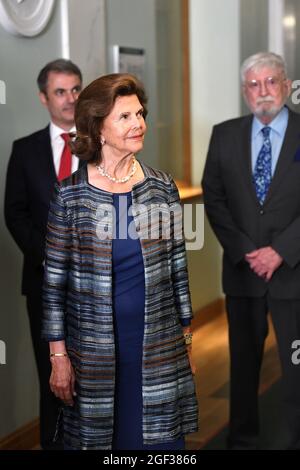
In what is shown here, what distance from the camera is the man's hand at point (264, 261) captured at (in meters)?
3.70

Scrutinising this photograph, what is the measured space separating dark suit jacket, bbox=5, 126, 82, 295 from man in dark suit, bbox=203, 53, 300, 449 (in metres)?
0.78

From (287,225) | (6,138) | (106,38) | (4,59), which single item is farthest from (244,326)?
(106,38)

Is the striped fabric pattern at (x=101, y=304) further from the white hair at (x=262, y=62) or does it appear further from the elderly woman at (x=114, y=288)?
the white hair at (x=262, y=62)

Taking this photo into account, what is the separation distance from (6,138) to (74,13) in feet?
2.88

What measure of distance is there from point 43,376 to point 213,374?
1.69 m

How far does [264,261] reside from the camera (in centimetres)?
371

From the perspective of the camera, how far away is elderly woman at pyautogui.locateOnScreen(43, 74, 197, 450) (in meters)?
2.51

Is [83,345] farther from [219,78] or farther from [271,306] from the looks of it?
[219,78]

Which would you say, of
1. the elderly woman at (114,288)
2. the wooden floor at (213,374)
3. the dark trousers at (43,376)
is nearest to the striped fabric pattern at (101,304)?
the elderly woman at (114,288)

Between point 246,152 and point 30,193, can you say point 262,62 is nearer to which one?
point 246,152

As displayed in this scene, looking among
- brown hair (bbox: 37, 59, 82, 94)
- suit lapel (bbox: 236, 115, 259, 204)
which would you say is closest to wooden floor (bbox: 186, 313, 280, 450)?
suit lapel (bbox: 236, 115, 259, 204)

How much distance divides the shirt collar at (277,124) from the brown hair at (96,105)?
1298mm

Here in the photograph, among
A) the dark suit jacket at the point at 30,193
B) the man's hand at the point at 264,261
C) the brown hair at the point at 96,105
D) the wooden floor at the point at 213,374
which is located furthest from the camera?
the wooden floor at the point at 213,374

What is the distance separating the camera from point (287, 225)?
3729 millimetres
